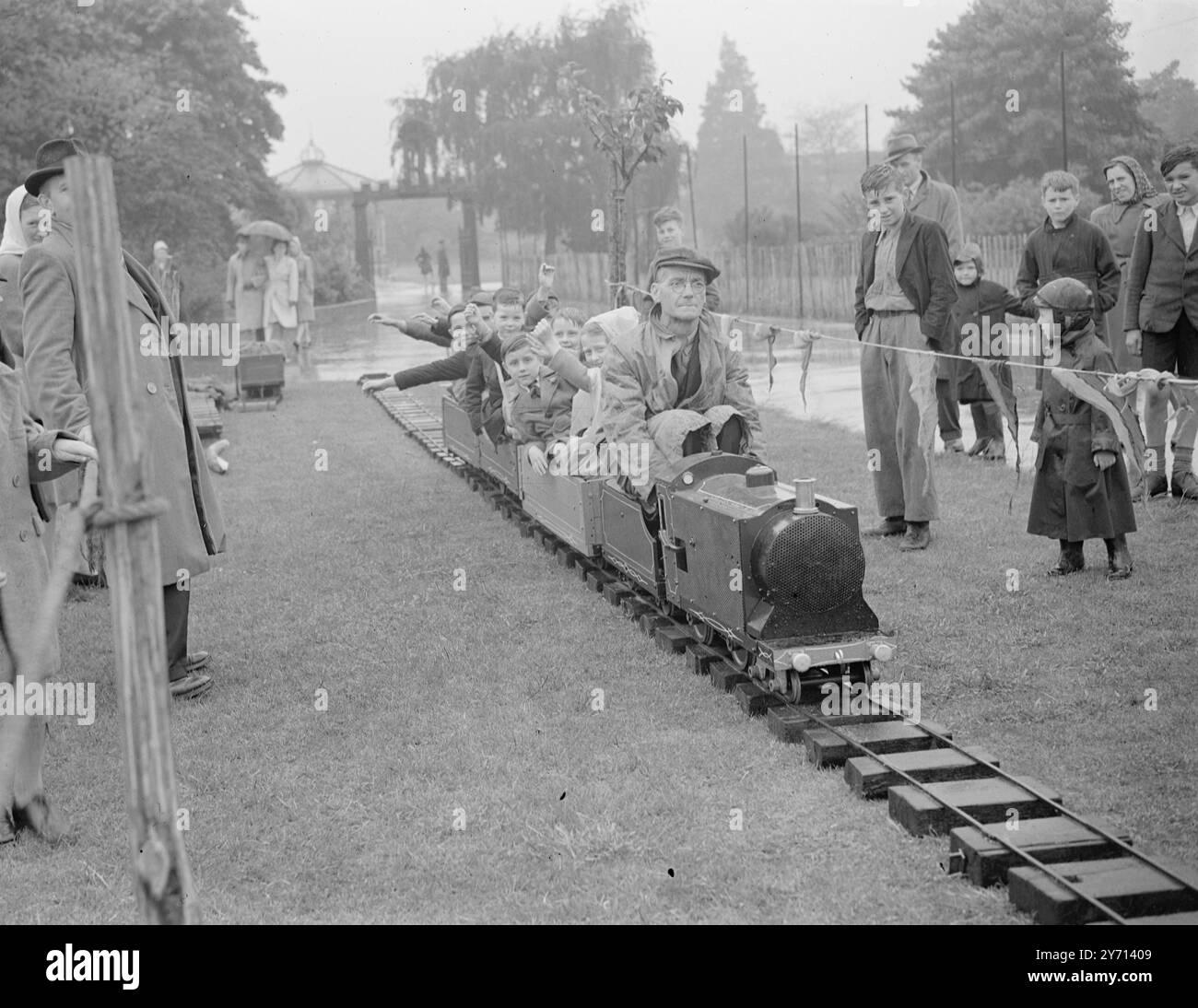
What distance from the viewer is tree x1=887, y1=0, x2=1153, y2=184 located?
31.3m

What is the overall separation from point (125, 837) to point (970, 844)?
9.78 ft

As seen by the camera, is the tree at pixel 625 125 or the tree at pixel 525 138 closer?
the tree at pixel 625 125

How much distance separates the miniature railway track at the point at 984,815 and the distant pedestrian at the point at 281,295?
17.3m

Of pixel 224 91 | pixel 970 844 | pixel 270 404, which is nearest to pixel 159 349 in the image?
pixel 970 844

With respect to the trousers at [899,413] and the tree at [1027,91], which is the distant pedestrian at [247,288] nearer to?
the tree at [1027,91]

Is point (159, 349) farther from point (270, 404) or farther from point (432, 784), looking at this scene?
point (270, 404)

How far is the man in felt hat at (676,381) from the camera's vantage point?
7.52 m

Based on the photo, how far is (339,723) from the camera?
6660mm

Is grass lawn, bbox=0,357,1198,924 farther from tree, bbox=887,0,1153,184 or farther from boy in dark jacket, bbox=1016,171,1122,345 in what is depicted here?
tree, bbox=887,0,1153,184

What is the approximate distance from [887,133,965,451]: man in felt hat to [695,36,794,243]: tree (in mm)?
54241

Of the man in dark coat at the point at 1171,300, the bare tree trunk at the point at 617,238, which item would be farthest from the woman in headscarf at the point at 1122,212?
the bare tree trunk at the point at 617,238

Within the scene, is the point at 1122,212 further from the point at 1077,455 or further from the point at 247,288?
the point at 247,288

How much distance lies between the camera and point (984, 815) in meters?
5.12

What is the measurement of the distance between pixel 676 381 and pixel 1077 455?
2.28 m
